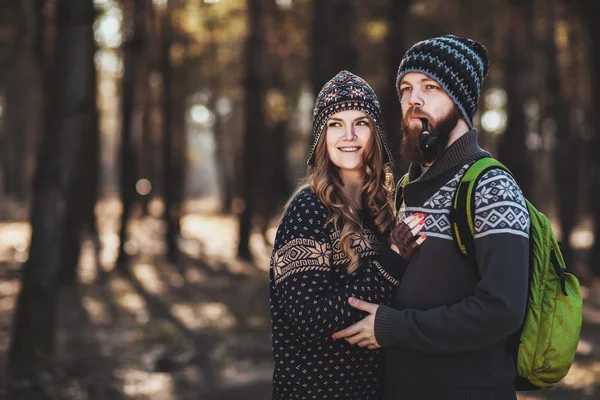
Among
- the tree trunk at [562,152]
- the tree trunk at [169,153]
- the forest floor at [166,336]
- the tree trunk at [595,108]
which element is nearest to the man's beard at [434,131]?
the forest floor at [166,336]

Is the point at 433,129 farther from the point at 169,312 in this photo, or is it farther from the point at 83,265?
the point at 83,265

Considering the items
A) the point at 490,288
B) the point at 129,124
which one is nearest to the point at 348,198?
the point at 490,288

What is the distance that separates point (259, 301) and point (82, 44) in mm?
7213

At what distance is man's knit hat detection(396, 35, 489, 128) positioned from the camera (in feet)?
12.2

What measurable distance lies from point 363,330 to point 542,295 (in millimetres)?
805

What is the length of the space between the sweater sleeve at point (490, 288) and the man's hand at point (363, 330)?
0.17 meters

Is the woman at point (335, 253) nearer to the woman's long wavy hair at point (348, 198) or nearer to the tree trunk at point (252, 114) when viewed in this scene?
the woman's long wavy hair at point (348, 198)

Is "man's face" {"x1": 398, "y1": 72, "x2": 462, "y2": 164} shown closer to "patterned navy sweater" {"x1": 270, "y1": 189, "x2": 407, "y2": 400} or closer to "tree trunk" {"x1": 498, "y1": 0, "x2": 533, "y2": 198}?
"patterned navy sweater" {"x1": 270, "y1": 189, "x2": 407, "y2": 400}

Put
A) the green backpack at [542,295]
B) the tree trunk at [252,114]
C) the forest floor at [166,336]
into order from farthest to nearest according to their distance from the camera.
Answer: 1. the tree trunk at [252,114]
2. the forest floor at [166,336]
3. the green backpack at [542,295]

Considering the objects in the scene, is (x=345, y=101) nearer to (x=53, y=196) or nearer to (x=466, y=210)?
(x=466, y=210)

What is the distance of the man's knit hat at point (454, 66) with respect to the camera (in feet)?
12.2

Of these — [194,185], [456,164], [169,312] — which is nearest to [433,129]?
[456,164]

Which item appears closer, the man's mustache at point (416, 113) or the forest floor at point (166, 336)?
the man's mustache at point (416, 113)

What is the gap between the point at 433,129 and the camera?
3.78 m
